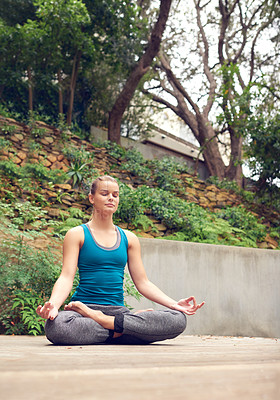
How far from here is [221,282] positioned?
6.84 metres

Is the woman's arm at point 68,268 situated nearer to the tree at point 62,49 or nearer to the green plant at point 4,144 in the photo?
the green plant at point 4,144

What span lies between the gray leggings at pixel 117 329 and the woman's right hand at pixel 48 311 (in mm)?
49

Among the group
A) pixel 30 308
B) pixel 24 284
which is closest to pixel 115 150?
pixel 24 284

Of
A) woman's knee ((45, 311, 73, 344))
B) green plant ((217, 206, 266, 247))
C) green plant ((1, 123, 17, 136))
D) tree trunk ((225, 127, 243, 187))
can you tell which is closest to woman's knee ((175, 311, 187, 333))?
woman's knee ((45, 311, 73, 344))

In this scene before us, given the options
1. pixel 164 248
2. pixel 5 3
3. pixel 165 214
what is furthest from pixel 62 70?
pixel 164 248

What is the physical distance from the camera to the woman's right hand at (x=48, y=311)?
2.59m

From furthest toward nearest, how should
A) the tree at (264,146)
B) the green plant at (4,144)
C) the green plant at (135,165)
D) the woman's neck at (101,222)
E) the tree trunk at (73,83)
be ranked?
1. the tree trunk at (73,83)
2. the green plant at (135,165)
3. the tree at (264,146)
4. the green plant at (4,144)
5. the woman's neck at (101,222)

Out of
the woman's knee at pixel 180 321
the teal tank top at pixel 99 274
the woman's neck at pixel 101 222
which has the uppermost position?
the woman's neck at pixel 101 222

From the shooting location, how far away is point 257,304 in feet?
23.0

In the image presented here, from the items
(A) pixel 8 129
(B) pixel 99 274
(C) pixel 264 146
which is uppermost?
(C) pixel 264 146

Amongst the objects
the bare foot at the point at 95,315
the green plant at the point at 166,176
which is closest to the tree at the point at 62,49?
the green plant at the point at 166,176

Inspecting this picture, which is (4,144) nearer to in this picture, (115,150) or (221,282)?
(115,150)

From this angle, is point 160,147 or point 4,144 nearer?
point 4,144

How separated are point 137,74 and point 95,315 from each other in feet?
36.1
